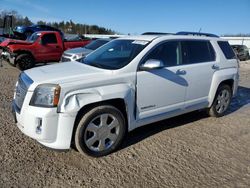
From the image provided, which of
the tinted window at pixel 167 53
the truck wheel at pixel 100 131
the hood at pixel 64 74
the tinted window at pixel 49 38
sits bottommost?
the truck wheel at pixel 100 131

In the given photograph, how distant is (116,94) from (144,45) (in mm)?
1128

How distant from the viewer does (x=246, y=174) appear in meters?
3.64

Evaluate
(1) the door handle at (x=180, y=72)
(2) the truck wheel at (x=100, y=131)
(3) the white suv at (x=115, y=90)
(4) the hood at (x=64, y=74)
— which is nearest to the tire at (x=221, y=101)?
(3) the white suv at (x=115, y=90)

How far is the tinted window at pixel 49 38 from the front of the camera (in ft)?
41.0

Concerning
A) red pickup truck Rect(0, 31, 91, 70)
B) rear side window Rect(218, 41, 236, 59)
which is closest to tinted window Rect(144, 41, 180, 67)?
rear side window Rect(218, 41, 236, 59)

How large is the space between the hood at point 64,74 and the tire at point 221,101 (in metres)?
2.94

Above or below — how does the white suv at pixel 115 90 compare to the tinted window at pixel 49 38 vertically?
below

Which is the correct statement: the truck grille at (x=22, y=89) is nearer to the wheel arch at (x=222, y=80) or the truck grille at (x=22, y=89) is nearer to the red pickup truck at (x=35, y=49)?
the wheel arch at (x=222, y=80)

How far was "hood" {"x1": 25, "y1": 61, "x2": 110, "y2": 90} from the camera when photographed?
11.9 feet

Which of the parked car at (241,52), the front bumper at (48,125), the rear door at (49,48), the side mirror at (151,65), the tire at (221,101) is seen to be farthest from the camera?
the parked car at (241,52)

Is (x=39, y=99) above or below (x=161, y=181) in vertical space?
above

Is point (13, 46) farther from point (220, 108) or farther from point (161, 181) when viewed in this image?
point (161, 181)

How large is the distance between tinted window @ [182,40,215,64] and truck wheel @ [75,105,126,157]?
188 cm

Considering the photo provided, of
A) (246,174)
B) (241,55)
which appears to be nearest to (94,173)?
(246,174)
